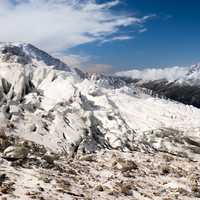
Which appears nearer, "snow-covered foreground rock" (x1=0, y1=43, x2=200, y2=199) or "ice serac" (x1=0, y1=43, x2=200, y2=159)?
"snow-covered foreground rock" (x1=0, y1=43, x2=200, y2=199)

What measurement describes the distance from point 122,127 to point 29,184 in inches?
1520

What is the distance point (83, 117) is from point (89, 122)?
158 centimetres

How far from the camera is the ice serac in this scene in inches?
2195

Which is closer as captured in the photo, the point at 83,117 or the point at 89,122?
the point at 89,122

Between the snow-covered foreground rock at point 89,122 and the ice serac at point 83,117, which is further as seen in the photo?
the ice serac at point 83,117

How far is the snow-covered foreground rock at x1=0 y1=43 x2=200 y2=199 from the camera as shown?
51.4 meters

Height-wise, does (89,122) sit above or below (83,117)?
below

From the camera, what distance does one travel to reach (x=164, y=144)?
6569cm

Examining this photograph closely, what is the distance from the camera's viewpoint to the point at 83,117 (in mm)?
64062

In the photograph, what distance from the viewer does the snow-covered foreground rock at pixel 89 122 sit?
5144 cm

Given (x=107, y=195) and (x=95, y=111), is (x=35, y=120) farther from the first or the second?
(x=107, y=195)

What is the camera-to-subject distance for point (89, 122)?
63.1m

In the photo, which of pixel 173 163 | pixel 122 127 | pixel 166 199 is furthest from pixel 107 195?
pixel 122 127

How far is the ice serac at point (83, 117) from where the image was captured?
55.8 metres
